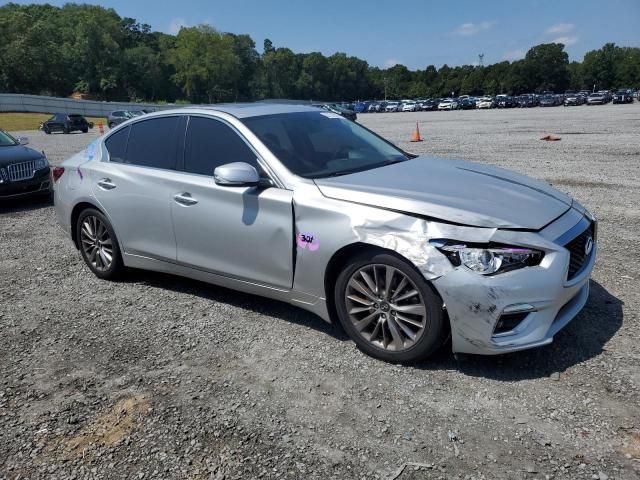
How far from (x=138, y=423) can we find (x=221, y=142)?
2259 mm

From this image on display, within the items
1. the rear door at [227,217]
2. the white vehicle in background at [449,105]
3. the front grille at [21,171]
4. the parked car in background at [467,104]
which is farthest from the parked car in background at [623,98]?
the rear door at [227,217]

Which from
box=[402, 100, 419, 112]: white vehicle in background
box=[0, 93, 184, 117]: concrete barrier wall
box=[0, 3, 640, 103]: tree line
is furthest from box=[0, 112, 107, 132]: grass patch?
box=[402, 100, 419, 112]: white vehicle in background

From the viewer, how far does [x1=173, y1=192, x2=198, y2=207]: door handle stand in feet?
14.4

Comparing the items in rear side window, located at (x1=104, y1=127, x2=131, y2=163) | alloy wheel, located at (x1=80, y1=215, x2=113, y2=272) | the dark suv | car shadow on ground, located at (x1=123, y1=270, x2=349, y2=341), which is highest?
rear side window, located at (x1=104, y1=127, x2=131, y2=163)

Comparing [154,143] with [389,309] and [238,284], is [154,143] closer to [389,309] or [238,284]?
[238,284]

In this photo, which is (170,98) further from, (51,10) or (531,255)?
(531,255)

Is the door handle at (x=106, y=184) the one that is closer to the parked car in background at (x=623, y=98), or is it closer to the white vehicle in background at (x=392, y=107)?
the parked car in background at (x=623, y=98)

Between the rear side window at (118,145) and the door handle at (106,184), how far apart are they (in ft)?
0.70

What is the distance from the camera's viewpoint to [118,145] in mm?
5301

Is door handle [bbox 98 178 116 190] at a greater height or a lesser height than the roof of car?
lesser

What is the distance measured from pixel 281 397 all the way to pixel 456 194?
1.70 meters

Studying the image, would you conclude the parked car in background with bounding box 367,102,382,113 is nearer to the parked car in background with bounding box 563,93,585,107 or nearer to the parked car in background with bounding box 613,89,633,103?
the parked car in background with bounding box 563,93,585,107

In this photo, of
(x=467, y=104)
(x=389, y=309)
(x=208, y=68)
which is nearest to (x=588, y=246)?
(x=389, y=309)

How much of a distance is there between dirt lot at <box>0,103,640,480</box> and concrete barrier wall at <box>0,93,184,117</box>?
56.2 m
